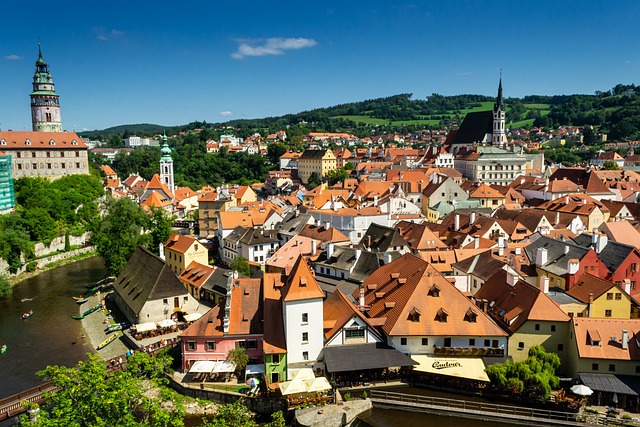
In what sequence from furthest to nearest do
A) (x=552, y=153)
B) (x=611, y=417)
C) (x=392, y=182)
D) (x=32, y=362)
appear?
1. (x=552, y=153)
2. (x=392, y=182)
3. (x=32, y=362)
4. (x=611, y=417)

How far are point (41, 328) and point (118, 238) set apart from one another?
42.3ft

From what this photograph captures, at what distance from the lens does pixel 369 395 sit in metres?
25.6

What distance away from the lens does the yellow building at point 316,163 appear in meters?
118

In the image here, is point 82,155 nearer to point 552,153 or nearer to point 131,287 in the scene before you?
point 131,287

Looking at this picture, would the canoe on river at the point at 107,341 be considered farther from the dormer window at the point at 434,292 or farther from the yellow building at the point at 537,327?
the yellow building at the point at 537,327

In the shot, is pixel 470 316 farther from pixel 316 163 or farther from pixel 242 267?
pixel 316 163

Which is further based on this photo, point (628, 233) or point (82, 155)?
point (82, 155)

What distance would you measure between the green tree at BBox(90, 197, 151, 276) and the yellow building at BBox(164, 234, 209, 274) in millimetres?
3739

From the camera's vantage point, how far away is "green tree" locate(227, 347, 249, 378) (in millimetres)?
28188

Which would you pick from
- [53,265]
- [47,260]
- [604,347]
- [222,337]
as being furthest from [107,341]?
[604,347]

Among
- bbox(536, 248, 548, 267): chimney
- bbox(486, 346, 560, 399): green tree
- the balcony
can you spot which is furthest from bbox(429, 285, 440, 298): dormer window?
bbox(536, 248, 548, 267): chimney

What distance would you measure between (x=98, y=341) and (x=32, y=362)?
4.38 m

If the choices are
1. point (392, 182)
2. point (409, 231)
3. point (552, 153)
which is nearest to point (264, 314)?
point (409, 231)

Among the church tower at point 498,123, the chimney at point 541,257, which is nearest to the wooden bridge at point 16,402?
the chimney at point 541,257
